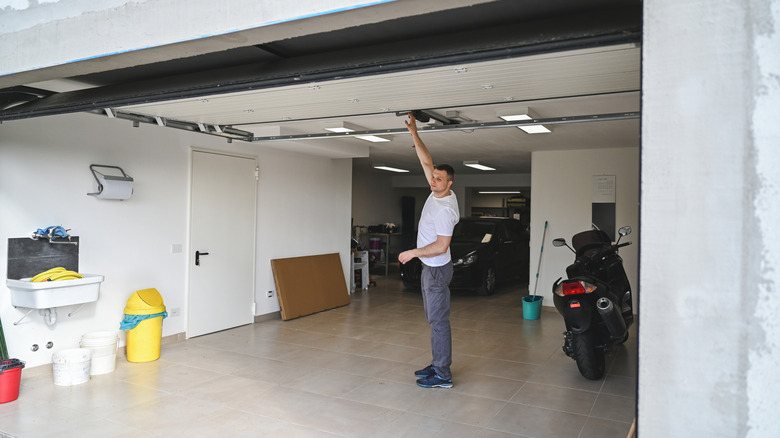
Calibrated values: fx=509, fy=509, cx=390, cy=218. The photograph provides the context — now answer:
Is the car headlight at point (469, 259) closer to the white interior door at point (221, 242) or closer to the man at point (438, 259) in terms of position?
the white interior door at point (221, 242)

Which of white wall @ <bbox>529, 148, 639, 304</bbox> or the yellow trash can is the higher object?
white wall @ <bbox>529, 148, 639, 304</bbox>

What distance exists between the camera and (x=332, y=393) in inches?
153

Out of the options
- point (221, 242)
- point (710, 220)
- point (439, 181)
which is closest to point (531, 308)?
point (439, 181)

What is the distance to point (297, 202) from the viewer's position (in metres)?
Result: 7.20

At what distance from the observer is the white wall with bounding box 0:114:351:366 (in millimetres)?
4031

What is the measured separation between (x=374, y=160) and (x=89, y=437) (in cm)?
712

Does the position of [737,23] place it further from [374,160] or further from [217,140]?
[374,160]

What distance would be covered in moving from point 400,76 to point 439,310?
6.25 feet

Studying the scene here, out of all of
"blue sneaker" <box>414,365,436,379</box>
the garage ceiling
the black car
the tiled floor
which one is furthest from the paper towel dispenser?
the black car

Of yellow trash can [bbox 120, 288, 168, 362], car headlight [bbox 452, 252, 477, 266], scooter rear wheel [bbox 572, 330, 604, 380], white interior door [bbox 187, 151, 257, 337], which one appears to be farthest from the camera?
car headlight [bbox 452, 252, 477, 266]

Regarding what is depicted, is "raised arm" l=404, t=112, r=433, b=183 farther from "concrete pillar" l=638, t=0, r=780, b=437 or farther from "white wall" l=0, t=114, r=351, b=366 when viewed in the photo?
"white wall" l=0, t=114, r=351, b=366

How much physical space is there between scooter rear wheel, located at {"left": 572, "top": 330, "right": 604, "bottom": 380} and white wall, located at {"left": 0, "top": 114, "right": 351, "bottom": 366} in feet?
13.0

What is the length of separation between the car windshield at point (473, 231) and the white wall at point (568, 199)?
4.83ft

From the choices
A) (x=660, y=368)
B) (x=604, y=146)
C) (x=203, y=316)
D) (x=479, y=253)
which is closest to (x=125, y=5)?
(x=660, y=368)
